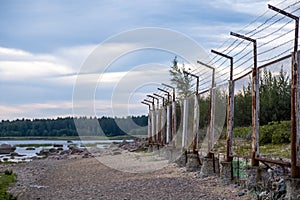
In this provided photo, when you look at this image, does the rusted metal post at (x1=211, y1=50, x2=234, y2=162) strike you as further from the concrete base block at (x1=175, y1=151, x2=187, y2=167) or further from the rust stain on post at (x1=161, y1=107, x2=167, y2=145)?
the rust stain on post at (x1=161, y1=107, x2=167, y2=145)

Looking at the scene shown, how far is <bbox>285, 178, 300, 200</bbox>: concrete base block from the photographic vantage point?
8.46 m

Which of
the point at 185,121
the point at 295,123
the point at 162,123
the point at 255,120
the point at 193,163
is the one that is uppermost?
the point at 162,123

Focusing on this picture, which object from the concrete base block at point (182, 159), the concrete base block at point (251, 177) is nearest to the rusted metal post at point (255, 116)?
the concrete base block at point (251, 177)

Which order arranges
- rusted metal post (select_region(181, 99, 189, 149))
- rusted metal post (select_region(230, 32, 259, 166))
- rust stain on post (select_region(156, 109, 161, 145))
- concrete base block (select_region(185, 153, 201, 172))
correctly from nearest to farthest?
rusted metal post (select_region(230, 32, 259, 166)) → concrete base block (select_region(185, 153, 201, 172)) → rusted metal post (select_region(181, 99, 189, 149)) → rust stain on post (select_region(156, 109, 161, 145))

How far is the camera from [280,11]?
940cm

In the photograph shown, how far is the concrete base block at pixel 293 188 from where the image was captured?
8.46 metres

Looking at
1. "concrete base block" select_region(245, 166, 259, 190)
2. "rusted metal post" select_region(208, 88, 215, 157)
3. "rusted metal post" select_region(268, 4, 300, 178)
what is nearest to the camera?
"rusted metal post" select_region(268, 4, 300, 178)

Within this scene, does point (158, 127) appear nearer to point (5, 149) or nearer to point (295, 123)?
point (295, 123)

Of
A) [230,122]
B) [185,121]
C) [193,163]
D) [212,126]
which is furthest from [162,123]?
[230,122]

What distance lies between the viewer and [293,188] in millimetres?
8531

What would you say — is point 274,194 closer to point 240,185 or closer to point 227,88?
point 240,185

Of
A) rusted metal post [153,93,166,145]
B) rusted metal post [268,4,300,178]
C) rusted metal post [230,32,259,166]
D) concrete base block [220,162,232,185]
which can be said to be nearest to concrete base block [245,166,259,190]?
rusted metal post [230,32,259,166]

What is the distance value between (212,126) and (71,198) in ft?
13.9

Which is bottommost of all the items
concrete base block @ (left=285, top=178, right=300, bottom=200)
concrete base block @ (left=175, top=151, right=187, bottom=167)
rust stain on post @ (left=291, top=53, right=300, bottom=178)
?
concrete base block @ (left=285, top=178, right=300, bottom=200)
